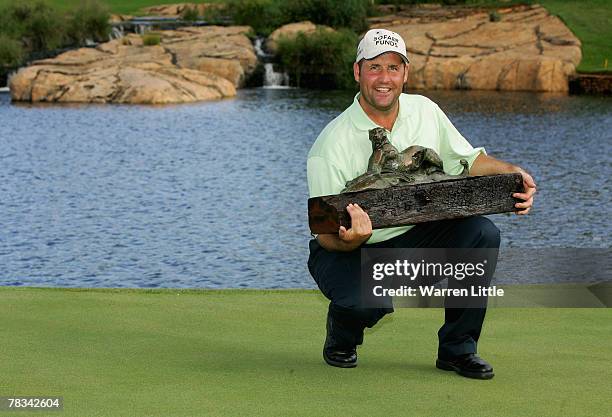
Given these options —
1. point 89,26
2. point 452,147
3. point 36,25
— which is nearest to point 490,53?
point 89,26

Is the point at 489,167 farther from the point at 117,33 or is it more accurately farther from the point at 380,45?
the point at 117,33

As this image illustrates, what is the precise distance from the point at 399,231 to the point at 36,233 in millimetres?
12455

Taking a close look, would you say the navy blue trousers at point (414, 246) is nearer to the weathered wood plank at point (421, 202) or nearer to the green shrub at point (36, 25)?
the weathered wood plank at point (421, 202)

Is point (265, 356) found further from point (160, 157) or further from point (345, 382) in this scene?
point (160, 157)

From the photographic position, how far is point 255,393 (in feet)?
16.5

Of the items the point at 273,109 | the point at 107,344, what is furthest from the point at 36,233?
the point at 273,109

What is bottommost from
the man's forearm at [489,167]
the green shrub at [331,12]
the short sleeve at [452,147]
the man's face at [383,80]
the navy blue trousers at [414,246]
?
the green shrub at [331,12]

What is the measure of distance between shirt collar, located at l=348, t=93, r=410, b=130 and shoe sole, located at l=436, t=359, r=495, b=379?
1.09m

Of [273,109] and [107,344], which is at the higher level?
[107,344]

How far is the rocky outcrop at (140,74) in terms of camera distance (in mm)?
40750

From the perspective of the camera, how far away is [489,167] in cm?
560

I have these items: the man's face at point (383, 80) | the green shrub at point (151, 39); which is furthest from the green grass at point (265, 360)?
the green shrub at point (151, 39)

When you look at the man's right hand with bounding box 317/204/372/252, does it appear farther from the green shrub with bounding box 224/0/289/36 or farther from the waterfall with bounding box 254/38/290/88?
the green shrub with bounding box 224/0/289/36

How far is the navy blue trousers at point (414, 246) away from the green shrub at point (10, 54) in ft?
148
